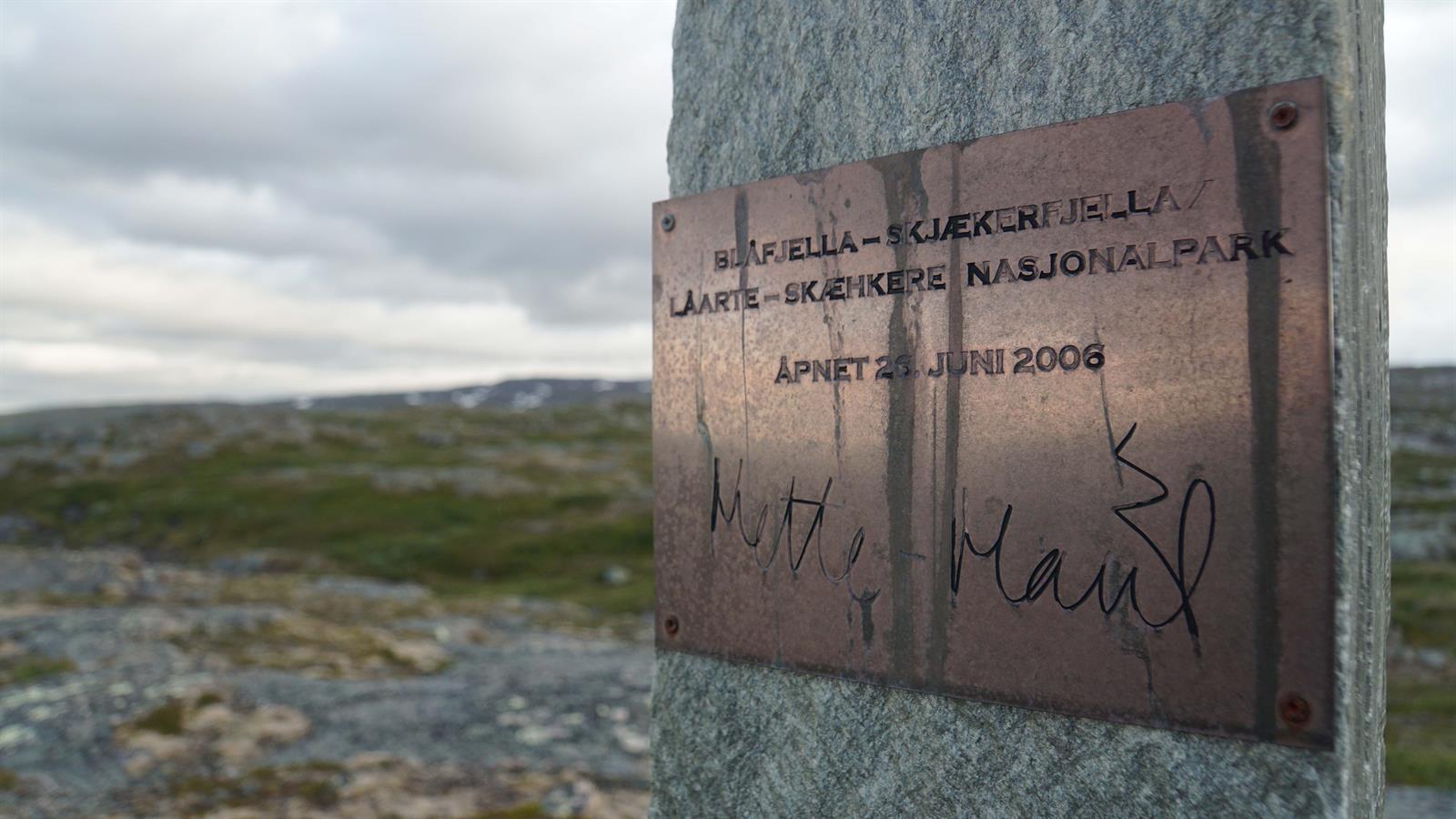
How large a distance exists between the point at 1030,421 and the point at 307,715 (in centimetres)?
911

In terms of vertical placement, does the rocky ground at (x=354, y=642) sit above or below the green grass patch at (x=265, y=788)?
below

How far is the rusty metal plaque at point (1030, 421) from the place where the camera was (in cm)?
232

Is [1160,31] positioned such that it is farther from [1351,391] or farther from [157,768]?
[157,768]

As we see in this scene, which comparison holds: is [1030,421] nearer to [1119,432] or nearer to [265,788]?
[1119,432]

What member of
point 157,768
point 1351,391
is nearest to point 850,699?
point 1351,391

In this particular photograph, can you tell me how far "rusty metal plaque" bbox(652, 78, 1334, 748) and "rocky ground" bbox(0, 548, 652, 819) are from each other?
492 centimetres

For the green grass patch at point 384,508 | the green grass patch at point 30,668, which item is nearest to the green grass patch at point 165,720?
the green grass patch at point 30,668

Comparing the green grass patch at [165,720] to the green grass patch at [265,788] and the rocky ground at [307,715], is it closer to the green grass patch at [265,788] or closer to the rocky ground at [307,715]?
the rocky ground at [307,715]

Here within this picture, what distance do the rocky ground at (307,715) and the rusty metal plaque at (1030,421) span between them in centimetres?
492

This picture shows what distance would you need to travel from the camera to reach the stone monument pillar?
7.71ft

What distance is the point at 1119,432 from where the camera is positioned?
256 cm

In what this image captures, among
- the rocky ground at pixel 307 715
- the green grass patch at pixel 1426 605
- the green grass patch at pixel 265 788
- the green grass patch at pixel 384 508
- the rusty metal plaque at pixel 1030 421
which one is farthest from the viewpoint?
the green grass patch at pixel 384 508
